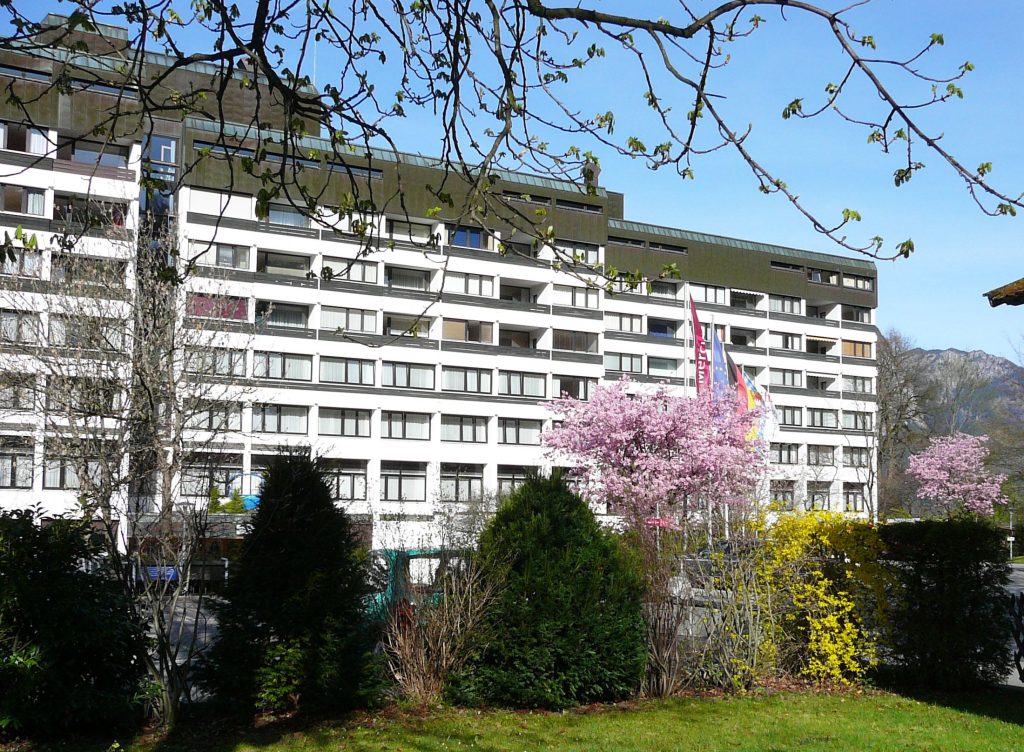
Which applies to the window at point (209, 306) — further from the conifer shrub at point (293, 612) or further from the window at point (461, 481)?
the window at point (461, 481)

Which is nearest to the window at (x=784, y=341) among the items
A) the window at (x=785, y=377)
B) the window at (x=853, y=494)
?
the window at (x=785, y=377)

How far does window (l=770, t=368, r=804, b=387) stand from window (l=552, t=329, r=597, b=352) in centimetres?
1703

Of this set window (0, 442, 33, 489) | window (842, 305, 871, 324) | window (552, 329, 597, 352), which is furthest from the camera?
window (842, 305, 871, 324)

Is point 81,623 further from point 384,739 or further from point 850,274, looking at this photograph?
point 850,274

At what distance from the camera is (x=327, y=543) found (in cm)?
1204

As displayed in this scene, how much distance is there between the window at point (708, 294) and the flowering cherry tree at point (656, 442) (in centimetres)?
2911

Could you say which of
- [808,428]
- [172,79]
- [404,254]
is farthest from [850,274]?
[172,79]

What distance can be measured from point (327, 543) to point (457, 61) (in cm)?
686

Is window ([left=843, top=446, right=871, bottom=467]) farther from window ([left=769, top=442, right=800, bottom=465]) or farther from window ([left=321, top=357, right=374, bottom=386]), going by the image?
window ([left=321, top=357, right=374, bottom=386])

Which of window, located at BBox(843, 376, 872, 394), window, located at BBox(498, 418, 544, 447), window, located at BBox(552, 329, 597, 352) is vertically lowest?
window, located at BBox(498, 418, 544, 447)

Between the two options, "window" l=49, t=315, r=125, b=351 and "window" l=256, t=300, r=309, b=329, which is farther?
"window" l=256, t=300, r=309, b=329

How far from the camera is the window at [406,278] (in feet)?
190

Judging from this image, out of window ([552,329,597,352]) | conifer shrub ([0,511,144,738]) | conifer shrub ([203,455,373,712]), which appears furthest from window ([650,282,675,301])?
conifer shrub ([0,511,144,738])

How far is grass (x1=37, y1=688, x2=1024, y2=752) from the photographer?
409 inches
